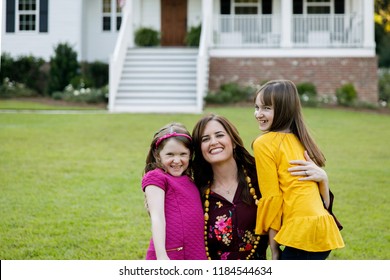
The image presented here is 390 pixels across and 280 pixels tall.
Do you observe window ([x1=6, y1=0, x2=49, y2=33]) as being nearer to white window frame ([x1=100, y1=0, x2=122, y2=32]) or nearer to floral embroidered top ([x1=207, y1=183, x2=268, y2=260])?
floral embroidered top ([x1=207, y1=183, x2=268, y2=260])

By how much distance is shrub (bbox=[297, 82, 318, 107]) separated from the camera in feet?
43.5

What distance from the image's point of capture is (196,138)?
250 centimetres

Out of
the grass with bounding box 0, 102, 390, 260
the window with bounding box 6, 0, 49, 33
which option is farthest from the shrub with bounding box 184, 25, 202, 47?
the window with bounding box 6, 0, 49, 33

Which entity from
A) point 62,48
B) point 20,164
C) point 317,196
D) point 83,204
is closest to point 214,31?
point 62,48

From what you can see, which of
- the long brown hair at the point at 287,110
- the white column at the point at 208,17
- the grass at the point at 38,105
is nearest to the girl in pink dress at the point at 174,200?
the long brown hair at the point at 287,110

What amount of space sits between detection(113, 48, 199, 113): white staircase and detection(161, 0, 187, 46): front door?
1965 millimetres

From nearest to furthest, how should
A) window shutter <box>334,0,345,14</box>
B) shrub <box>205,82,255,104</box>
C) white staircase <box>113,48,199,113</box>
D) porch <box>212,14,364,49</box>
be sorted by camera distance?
1. white staircase <box>113,48,199,113</box>
2. shrub <box>205,82,255,104</box>
3. porch <box>212,14,364,49</box>
4. window shutter <box>334,0,345,14</box>

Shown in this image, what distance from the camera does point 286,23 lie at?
15.3m

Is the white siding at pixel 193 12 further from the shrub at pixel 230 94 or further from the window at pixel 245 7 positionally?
the shrub at pixel 230 94

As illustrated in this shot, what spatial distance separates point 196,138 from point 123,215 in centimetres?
233

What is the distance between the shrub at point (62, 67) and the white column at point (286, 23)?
5690 mm

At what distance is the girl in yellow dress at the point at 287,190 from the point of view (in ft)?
7.47
